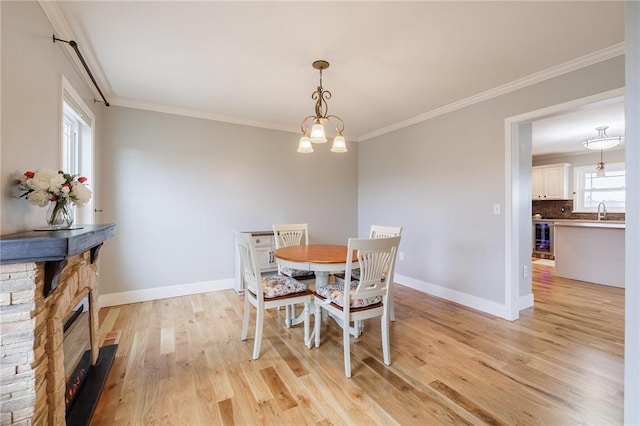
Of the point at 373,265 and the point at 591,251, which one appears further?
the point at 591,251

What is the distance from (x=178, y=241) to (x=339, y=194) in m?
2.62

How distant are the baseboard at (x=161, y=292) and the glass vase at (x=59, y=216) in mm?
2066

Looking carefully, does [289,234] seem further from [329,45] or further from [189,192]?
[329,45]

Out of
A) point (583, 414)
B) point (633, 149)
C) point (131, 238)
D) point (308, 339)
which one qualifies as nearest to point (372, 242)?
point (308, 339)

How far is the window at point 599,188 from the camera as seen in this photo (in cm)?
578

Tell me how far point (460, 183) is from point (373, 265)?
2031mm

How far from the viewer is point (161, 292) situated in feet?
11.5

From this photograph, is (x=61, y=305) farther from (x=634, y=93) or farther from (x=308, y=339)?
(x=634, y=93)

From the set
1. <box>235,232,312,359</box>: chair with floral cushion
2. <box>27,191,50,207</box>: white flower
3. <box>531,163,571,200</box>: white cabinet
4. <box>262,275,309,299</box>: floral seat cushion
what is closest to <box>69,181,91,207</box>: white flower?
<box>27,191,50,207</box>: white flower

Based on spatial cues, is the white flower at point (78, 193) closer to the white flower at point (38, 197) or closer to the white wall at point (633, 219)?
the white flower at point (38, 197)

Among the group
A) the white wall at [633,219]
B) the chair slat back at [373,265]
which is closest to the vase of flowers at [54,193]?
the chair slat back at [373,265]

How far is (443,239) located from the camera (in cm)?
362

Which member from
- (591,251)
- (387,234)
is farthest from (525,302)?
(591,251)

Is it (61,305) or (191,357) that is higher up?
(61,305)
